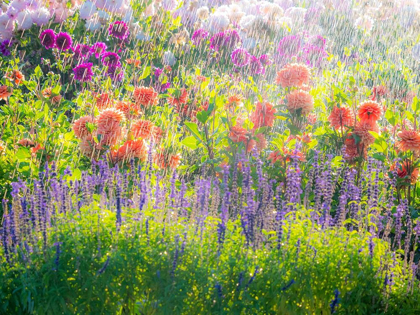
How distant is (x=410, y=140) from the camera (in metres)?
2.99

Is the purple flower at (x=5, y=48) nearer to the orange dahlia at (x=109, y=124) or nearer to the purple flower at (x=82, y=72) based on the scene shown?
the purple flower at (x=82, y=72)

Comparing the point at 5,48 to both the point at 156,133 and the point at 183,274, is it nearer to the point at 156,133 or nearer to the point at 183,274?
the point at 156,133

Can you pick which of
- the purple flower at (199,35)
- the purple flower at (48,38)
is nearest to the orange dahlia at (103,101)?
the purple flower at (48,38)

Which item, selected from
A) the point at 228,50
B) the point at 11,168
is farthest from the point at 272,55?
the point at 11,168

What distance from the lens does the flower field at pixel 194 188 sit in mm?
1848

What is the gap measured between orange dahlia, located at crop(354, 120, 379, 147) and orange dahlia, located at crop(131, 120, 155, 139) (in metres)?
1.26

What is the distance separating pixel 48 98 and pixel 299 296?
97.4 inches

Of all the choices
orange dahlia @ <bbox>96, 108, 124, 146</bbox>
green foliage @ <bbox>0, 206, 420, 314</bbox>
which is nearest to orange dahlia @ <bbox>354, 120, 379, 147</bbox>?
green foliage @ <bbox>0, 206, 420, 314</bbox>

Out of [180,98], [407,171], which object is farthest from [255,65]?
[407,171]

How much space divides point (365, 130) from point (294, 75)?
0.56 m

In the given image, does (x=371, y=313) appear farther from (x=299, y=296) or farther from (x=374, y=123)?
(x=374, y=123)

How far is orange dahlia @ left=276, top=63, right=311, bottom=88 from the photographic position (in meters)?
3.38

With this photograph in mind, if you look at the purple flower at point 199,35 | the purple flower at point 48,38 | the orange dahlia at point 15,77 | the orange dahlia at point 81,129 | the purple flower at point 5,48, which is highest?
the purple flower at point 199,35

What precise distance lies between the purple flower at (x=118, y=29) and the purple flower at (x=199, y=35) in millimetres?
1316
